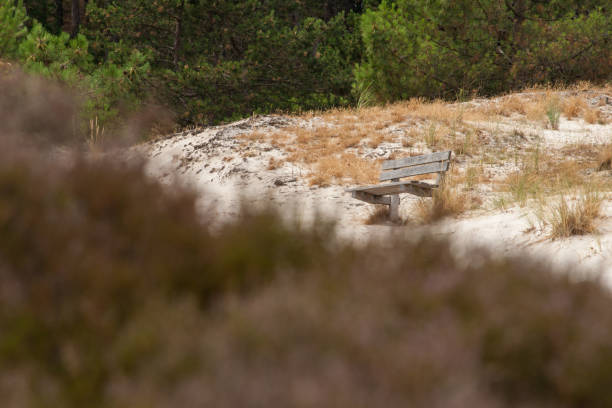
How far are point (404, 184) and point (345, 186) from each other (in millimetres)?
2146

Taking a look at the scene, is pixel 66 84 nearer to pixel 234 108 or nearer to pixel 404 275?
pixel 234 108

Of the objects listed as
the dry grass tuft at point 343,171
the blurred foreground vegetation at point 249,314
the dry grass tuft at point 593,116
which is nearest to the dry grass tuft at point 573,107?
the dry grass tuft at point 593,116

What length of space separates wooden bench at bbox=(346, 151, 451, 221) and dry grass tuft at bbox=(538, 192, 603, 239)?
1.65 m

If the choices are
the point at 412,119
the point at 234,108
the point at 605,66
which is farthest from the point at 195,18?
the point at 605,66

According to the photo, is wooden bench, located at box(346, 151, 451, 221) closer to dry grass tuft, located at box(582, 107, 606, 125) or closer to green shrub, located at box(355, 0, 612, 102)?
dry grass tuft, located at box(582, 107, 606, 125)

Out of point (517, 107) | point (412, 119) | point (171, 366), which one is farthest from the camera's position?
point (517, 107)

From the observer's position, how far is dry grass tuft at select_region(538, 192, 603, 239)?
16.6ft

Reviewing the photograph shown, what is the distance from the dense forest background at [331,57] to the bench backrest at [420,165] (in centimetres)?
755

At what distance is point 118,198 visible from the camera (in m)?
1.87

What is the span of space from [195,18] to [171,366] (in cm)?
1565

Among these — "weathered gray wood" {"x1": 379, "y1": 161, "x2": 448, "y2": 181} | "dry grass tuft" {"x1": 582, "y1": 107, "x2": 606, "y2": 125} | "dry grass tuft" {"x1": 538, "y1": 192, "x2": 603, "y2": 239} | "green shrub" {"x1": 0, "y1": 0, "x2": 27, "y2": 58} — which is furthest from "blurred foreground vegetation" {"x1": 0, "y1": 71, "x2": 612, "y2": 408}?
"green shrub" {"x1": 0, "y1": 0, "x2": 27, "y2": 58}

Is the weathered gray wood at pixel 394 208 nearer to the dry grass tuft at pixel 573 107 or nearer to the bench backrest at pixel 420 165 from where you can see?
the bench backrest at pixel 420 165

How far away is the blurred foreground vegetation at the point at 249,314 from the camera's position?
1.12 m

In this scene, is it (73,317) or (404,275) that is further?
(404,275)
